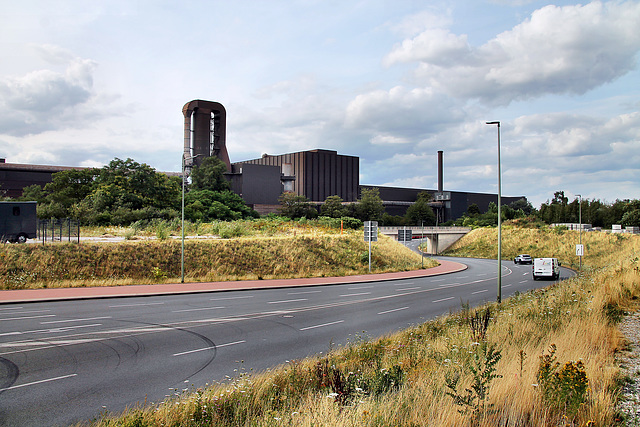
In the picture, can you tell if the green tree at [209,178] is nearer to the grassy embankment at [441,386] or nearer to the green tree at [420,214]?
the green tree at [420,214]

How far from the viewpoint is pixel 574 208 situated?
10512cm

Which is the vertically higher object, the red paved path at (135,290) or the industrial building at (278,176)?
the industrial building at (278,176)

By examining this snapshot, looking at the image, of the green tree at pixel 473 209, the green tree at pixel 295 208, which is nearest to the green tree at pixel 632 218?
the green tree at pixel 473 209

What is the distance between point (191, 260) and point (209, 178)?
55258mm

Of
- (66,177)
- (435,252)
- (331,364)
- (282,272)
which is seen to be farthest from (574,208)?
(331,364)

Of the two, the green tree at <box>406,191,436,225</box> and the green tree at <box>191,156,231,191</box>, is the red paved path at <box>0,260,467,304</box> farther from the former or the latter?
the green tree at <box>406,191,436,225</box>

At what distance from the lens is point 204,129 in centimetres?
9438

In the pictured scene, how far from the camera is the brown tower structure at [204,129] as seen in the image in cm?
9362

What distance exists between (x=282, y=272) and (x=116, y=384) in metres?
24.8

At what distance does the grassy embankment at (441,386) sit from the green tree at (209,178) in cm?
7745

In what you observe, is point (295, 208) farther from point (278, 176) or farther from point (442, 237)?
point (442, 237)

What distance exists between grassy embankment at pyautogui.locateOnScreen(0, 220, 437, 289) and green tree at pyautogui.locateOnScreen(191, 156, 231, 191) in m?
40.1

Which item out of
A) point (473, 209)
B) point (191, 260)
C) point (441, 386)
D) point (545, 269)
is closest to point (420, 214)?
point (473, 209)

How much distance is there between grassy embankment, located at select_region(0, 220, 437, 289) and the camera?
25.3 meters
